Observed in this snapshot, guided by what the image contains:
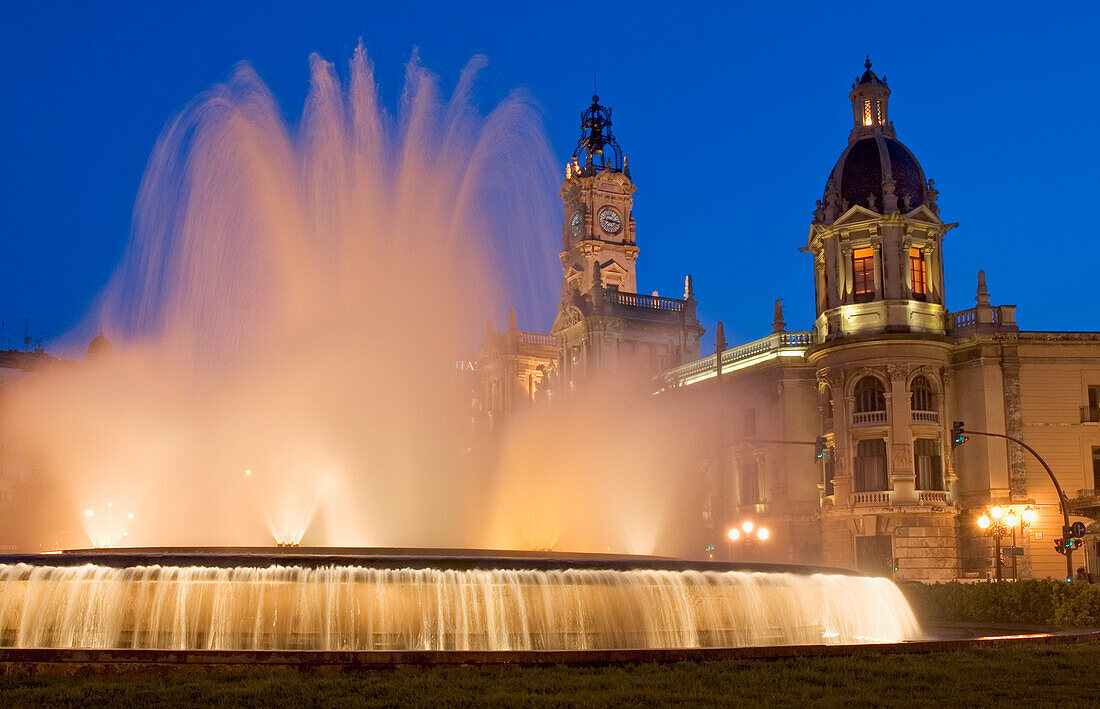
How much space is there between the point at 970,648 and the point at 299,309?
24303mm

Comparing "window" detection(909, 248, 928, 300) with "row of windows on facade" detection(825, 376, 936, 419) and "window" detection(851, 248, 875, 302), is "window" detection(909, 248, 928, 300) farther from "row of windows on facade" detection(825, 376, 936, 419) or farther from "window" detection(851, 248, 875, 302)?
"row of windows on facade" detection(825, 376, 936, 419)

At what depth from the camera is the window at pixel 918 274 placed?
193 feet

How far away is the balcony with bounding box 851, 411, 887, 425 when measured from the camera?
2216 inches

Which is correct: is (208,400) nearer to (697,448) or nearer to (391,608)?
(391,608)

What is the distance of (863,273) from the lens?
59.5 m

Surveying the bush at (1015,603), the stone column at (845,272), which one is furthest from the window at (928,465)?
the bush at (1015,603)

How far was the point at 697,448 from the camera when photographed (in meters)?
68.9

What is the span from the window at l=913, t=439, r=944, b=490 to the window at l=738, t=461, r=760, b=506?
951 centimetres

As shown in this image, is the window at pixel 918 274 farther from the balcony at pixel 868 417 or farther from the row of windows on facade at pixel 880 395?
the balcony at pixel 868 417

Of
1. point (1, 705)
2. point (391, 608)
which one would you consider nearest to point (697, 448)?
point (391, 608)

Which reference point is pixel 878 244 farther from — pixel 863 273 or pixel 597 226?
pixel 597 226

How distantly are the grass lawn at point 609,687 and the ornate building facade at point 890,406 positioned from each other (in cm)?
3314

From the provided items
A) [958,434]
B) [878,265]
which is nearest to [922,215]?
[878,265]

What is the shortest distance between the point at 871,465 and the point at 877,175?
14467mm
